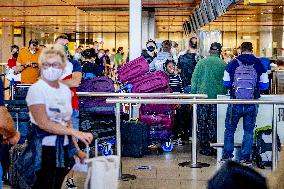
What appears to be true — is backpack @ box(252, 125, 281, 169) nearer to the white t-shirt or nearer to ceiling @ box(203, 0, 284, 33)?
the white t-shirt

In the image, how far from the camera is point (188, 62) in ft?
32.1

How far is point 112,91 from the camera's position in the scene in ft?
25.7

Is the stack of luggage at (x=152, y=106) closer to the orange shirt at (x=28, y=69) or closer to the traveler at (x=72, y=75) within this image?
the orange shirt at (x=28, y=69)

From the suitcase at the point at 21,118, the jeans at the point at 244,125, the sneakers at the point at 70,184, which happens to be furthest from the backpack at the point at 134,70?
the sneakers at the point at 70,184

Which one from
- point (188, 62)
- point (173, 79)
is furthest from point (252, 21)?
point (173, 79)

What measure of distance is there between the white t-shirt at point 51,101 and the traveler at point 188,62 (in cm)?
584

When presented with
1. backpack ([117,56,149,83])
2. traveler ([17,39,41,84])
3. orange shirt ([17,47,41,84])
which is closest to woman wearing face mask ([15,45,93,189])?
backpack ([117,56,149,83])

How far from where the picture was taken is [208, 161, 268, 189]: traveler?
1.64 meters

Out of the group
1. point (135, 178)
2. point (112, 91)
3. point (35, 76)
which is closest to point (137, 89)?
point (112, 91)

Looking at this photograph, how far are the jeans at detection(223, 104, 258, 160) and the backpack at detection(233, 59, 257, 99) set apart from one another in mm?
145

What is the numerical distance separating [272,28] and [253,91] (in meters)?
31.5

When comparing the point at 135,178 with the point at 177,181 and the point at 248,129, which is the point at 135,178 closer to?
the point at 177,181

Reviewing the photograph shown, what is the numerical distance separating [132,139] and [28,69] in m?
1.97

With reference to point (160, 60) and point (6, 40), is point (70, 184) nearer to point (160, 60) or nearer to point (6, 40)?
point (160, 60)
